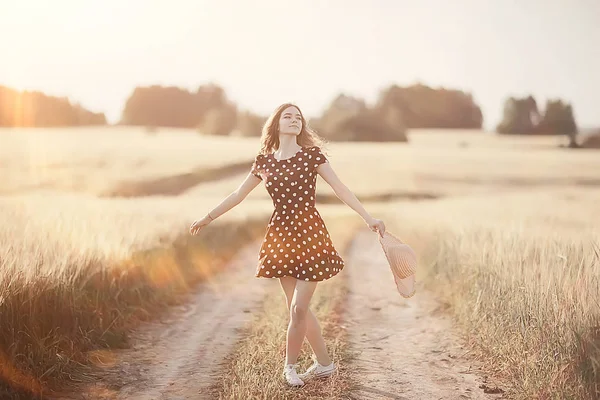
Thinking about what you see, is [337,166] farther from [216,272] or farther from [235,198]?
[235,198]

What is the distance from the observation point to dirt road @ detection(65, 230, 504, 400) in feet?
17.0

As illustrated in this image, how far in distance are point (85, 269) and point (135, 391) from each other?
220cm

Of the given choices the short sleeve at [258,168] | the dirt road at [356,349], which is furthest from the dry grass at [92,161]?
the short sleeve at [258,168]

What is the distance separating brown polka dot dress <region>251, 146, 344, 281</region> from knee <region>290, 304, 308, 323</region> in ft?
0.76

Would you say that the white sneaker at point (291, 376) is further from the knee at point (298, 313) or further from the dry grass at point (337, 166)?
the dry grass at point (337, 166)

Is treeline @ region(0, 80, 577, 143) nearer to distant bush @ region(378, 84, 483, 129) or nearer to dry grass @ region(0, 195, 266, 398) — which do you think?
distant bush @ region(378, 84, 483, 129)

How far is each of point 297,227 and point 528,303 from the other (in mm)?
2154

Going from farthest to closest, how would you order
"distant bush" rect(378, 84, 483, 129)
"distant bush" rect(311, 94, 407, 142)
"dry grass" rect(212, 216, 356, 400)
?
1. "distant bush" rect(378, 84, 483, 129)
2. "distant bush" rect(311, 94, 407, 142)
3. "dry grass" rect(212, 216, 356, 400)

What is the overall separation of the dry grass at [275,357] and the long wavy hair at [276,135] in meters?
1.79

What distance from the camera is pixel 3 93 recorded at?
158 feet

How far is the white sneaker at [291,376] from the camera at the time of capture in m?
5.08

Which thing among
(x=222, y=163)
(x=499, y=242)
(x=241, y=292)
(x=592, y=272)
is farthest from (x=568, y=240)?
(x=222, y=163)

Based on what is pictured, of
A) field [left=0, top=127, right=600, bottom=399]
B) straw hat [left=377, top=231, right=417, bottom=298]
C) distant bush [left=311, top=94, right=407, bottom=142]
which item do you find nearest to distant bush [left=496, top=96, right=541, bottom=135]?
distant bush [left=311, top=94, right=407, bottom=142]

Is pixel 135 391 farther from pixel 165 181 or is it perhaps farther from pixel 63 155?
pixel 63 155
